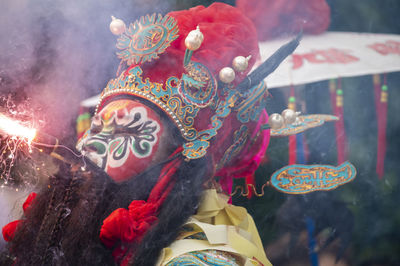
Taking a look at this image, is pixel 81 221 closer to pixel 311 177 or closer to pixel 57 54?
pixel 57 54

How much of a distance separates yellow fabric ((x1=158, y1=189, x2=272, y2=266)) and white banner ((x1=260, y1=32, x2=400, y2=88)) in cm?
73

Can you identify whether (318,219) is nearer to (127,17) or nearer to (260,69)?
(260,69)

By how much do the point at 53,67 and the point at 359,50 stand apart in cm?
152

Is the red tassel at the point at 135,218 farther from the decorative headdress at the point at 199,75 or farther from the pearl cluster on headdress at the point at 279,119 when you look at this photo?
the pearl cluster on headdress at the point at 279,119

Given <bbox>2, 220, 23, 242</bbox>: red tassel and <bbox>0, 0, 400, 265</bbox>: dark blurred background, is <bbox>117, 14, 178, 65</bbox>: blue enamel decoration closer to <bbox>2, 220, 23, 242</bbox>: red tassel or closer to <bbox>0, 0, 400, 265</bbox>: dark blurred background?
<bbox>0, 0, 400, 265</bbox>: dark blurred background

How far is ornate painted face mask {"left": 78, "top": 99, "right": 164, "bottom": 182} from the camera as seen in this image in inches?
55.2

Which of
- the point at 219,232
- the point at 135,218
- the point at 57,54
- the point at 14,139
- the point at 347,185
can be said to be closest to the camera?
the point at 14,139

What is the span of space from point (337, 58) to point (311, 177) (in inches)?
24.9

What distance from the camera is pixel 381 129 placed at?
2.10 metres

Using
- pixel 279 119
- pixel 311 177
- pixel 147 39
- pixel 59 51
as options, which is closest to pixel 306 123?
pixel 311 177

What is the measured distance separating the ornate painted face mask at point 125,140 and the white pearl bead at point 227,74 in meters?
0.28

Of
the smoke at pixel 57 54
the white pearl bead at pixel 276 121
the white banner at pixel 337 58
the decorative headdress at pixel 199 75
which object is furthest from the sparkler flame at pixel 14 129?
the white banner at pixel 337 58

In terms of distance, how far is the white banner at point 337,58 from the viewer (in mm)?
2047

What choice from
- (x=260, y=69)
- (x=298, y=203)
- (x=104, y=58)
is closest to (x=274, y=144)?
(x=298, y=203)
